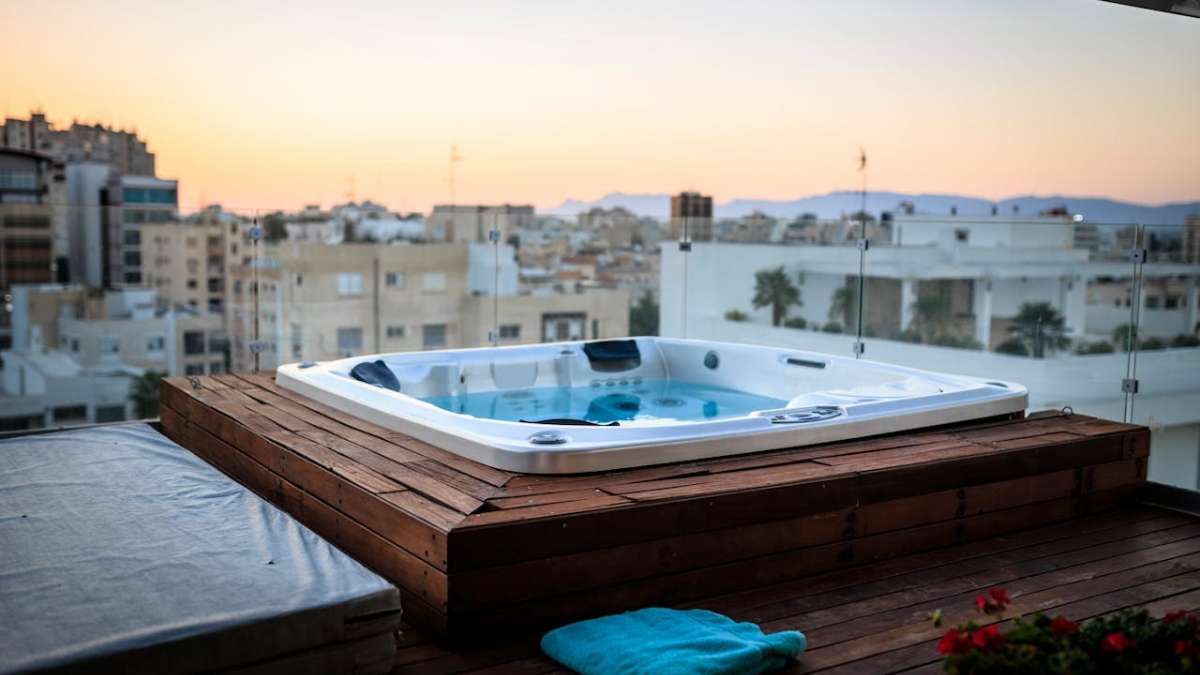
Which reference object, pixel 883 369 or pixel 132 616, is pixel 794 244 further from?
pixel 132 616

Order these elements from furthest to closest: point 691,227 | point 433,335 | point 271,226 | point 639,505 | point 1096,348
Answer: point 433,335, point 691,227, point 1096,348, point 271,226, point 639,505

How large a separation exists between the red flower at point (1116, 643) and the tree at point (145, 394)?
6583 mm

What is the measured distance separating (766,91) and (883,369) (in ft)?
16.5

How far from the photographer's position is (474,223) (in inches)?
259

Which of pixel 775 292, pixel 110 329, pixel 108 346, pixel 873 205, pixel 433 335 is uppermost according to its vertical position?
pixel 873 205

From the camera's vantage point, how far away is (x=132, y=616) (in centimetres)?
182

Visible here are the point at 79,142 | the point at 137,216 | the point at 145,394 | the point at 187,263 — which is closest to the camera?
the point at 137,216

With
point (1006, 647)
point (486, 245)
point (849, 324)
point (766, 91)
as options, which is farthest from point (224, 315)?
point (1006, 647)

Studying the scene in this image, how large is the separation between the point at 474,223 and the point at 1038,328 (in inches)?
177

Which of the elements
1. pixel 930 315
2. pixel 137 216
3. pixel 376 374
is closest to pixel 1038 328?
pixel 930 315

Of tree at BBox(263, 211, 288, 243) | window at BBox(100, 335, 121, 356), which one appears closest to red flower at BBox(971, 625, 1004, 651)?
tree at BBox(263, 211, 288, 243)

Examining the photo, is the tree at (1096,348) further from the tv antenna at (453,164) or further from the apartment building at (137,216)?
the tv antenna at (453,164)

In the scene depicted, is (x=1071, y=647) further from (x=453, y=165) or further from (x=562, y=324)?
(x=453, y=165)

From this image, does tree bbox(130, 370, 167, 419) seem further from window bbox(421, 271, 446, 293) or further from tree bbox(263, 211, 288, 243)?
window bbox(421, 271, 446, 293)
